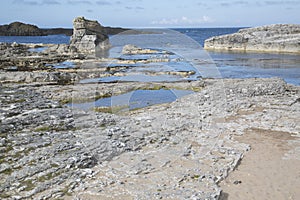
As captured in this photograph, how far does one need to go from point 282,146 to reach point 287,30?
6791 centimetres

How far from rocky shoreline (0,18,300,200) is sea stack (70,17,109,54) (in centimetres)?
5400

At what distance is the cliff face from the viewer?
185m

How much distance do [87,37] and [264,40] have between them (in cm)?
4541

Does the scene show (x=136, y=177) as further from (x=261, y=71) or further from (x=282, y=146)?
(x=261, y=71)

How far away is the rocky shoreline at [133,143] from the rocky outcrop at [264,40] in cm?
5095

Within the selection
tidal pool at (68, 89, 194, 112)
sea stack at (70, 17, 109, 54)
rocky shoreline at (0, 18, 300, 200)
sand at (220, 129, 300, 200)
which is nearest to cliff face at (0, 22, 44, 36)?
sea stack at (70, 17, 109, 54)

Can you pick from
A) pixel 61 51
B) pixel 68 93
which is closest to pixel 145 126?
pixel 68 93

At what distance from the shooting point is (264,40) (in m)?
78.6

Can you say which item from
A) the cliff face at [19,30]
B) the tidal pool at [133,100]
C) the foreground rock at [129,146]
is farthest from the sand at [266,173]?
the cliff face at [19,30]

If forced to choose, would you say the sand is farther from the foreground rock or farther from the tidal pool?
the tidal pool

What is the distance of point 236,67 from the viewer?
51.8m

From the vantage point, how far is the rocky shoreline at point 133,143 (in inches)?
430

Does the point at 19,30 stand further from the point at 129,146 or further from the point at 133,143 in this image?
the point at 129,146

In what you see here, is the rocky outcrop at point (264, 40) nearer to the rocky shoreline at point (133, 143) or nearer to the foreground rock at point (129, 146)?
the rocky shoreline at point (133, 143)
